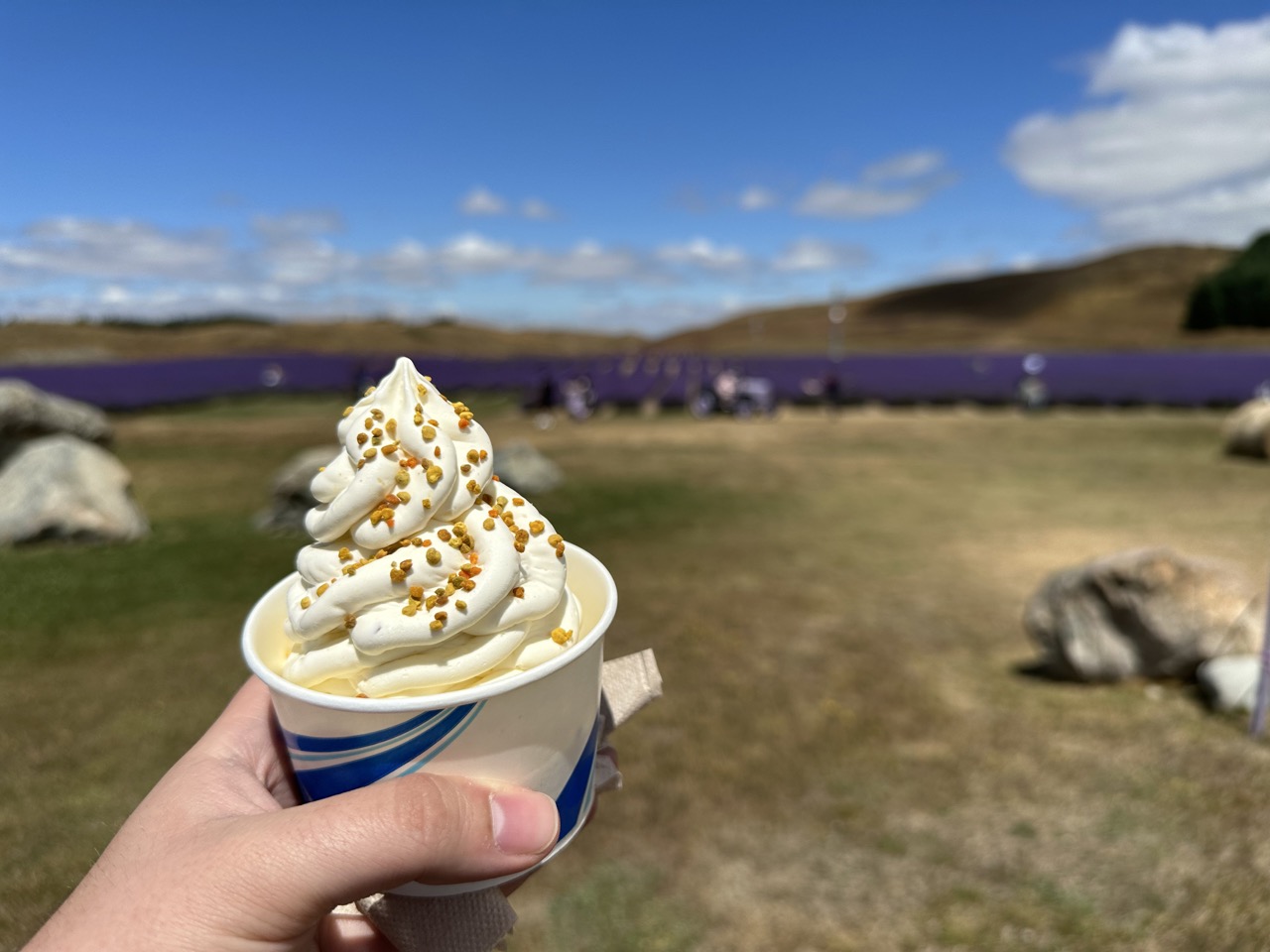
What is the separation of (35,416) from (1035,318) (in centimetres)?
8961

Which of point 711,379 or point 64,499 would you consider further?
point 711,379

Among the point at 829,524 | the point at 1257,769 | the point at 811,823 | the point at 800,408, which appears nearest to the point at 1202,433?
the point at 800,408

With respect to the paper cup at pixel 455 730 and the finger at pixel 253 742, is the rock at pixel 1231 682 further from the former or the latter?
the finger at pixel 253 742

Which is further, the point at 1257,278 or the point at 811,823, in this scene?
the point at 1257,278

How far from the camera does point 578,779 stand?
2043 mm

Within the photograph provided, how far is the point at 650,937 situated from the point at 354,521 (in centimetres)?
305

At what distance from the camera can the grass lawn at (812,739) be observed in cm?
393

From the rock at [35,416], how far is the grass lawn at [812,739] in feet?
11.4

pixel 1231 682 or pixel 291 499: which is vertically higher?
pixel 291 499

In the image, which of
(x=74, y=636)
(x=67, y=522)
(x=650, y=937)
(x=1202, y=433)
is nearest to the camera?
(x=650, y=937)

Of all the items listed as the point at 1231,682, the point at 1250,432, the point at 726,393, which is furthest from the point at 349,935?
the point at 726,393

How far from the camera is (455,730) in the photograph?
5.48 ft

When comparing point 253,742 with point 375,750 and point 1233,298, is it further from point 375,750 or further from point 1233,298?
point 1233,298

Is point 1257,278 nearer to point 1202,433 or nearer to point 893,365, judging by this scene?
point 893,365
